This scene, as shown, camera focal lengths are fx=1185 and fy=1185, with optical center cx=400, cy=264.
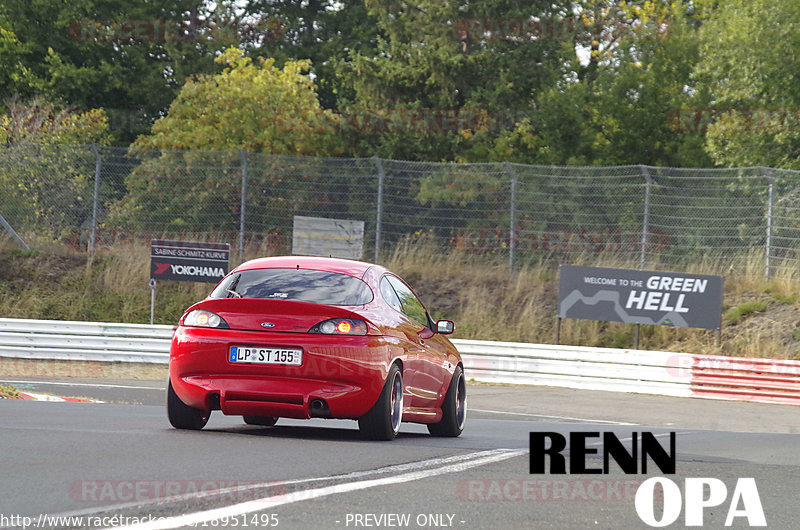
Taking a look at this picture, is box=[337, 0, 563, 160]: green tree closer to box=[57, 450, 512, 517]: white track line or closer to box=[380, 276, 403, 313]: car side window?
box=[380, 276, 403, 313]: car side window

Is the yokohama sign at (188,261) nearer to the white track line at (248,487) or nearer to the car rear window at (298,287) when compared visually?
the car rear window at (298,287)

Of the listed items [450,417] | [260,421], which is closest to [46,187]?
[260,421]

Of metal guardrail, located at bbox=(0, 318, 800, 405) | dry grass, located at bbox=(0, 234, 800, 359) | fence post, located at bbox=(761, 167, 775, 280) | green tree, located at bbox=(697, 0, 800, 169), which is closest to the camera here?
metal guardrail, located at bbox=(0, 318, 800, 405)

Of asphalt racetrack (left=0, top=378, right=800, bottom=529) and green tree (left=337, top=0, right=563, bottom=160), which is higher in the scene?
green tree (left=337, top=0, right=563, bottom=160)

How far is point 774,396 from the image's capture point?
20.5 meters

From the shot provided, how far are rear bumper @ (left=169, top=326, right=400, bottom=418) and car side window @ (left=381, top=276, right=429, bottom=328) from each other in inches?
51.5

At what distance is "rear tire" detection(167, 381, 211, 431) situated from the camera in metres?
9.49

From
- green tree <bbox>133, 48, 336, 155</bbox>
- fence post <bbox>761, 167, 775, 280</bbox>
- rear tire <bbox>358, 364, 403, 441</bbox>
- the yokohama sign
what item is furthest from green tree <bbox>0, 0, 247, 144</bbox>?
rear tire <bbox>358, 364, 403, 441</bbox>

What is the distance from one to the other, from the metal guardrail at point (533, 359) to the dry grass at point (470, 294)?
2708mm

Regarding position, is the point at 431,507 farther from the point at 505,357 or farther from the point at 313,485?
the point at 505,357

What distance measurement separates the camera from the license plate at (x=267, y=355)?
29.3 ft

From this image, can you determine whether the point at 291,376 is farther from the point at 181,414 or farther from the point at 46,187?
the point at 46,187

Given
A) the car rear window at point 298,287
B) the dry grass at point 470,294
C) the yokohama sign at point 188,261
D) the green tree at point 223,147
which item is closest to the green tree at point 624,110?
the green tree at point 223,147

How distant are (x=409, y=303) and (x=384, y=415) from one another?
5.38 feet
